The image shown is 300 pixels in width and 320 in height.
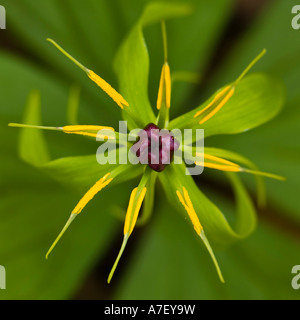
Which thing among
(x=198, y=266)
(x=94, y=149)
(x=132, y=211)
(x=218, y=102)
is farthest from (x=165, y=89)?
(x=198, y=266)

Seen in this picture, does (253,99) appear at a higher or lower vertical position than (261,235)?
higher

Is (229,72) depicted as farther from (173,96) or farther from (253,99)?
(253,99)

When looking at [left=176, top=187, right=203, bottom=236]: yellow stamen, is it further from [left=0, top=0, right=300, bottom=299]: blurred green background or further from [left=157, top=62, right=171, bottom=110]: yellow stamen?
[left=0, top=0, right=300, bottom=299]: blurred green background

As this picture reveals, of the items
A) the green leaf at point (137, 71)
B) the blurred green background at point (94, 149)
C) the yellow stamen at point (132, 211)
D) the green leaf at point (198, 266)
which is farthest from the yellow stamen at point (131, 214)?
the green leaf at point (198, 266)

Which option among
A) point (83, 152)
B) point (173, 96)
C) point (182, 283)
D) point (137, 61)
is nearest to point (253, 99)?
point (137, 61)

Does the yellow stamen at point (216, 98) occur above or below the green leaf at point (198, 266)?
above

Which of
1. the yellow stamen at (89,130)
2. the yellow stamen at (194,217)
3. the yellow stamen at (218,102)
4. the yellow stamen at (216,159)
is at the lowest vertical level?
the yellow stamen at (194,217)

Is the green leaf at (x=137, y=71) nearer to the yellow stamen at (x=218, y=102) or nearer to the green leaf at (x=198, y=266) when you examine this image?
the yellow stamen at (x=218, y=102)
